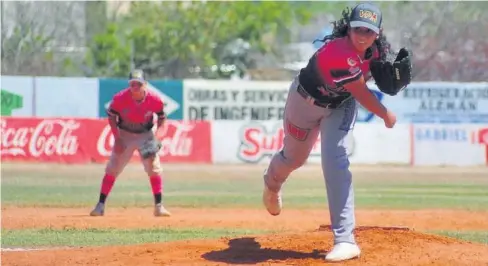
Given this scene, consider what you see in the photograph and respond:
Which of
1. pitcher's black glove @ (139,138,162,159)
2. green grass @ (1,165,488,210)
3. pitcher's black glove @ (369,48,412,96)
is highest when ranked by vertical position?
pitcher's black glove @ (369,48,412,96)

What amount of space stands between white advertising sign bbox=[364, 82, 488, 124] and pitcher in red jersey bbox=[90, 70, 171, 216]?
19539 millimetres

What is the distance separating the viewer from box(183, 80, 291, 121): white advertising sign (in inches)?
1265

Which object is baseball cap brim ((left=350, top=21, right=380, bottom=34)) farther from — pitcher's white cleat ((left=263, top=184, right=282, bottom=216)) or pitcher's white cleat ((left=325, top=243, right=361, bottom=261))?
pitcher's white cleat ((left=263, top=184, right=282, bottom=216))

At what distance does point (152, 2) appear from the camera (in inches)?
1960

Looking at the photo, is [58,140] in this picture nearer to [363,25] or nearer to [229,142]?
[229,142]

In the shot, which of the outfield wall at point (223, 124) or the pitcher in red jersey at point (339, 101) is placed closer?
the pitcher in red jersey at point (339, 101)

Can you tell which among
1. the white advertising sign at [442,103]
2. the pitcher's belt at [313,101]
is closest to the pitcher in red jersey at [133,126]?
the pitcher's belt at [313,101]

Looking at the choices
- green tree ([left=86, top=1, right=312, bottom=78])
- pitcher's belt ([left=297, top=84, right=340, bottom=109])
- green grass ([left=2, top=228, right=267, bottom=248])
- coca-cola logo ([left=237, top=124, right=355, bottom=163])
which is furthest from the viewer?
green tree ([left=86, top=1, right=312, bottom=78])

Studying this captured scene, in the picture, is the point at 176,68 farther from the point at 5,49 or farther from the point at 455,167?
the point at 455,167

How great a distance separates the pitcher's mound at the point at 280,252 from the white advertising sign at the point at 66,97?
22.9m

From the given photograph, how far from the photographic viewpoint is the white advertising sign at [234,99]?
32.1 m

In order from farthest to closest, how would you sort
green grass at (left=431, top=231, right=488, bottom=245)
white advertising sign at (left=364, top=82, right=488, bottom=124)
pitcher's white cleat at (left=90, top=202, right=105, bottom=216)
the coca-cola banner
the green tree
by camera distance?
the green tree, white advertising sign at (left=364, top=82, right=488, bottom=124), the coca-cola banner, pitcher's white cleat at (left=90, top=202, right=105, bottom=216), green grass at (left=431, top=231, right=488, bottom=245)

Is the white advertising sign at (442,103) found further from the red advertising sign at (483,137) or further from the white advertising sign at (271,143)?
the red advertising sign at (483,137)

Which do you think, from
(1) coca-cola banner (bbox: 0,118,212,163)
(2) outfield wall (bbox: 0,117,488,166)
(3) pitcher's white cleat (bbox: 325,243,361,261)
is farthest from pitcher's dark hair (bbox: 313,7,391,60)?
(1) coca-cola banner (bbox: 0,118,212,163)
